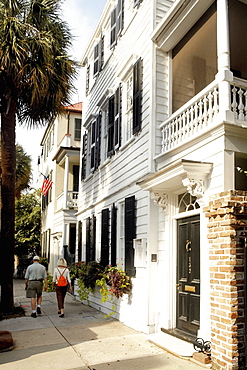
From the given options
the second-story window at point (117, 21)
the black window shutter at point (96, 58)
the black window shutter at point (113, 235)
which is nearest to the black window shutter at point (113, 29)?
the second-story window at point (117, 21)

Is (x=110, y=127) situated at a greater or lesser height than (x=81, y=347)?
greater

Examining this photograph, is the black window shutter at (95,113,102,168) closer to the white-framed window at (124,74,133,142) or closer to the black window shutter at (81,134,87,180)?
the black window shutter at (81,134,87,180)

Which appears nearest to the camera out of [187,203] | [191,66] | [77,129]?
[187,203]

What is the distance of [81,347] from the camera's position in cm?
750

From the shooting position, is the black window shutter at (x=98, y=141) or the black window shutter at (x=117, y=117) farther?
the black window shutter at (x=98, y=141)

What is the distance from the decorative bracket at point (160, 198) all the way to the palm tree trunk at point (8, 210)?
15.9 ft

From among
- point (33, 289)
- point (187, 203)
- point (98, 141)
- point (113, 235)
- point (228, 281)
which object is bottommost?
point (33, 289)

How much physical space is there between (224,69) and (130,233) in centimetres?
476

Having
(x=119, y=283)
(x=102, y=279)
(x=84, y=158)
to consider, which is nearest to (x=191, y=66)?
(x=119, y=283)

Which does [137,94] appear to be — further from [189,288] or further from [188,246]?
[189,288]

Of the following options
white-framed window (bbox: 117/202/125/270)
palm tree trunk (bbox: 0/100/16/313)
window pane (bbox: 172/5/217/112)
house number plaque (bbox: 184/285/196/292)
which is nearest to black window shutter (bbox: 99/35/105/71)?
palm tree trunk (bbox: 0/100/16/313)

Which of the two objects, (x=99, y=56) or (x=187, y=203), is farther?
(x=99, y=56)

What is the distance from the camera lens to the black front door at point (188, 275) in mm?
7289

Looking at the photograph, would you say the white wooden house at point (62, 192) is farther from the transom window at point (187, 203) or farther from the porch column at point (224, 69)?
the porch column at point (224, 69)
